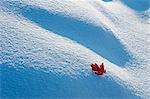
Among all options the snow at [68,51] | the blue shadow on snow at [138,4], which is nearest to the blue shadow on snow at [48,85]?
the snow at [68,51]

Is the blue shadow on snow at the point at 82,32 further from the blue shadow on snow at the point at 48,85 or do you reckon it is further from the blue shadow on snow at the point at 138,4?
the blue shadow on snow at the point at 138,4

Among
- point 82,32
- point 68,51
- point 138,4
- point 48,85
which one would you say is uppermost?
point 138,4

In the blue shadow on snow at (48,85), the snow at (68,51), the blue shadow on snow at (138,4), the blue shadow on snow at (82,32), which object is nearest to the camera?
the blue shadow on snow at (48,85)

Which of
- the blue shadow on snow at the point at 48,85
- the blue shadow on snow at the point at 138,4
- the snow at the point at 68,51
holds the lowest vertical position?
the blue shadow on snow at the point at 48,85

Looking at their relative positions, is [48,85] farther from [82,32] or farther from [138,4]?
[138,4]

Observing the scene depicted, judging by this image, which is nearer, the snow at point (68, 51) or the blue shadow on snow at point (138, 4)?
the snow at point (68, 51)

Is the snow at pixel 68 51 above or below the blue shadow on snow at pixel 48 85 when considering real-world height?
above

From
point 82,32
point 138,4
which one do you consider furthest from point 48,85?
point 138,4

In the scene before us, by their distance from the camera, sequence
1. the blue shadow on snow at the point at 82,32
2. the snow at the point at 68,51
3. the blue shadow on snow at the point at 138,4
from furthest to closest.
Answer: the blue shadow on snow at the point at 138,4
the blue shadow on snow at the point at 82,32
the snow at the point at 68,51
